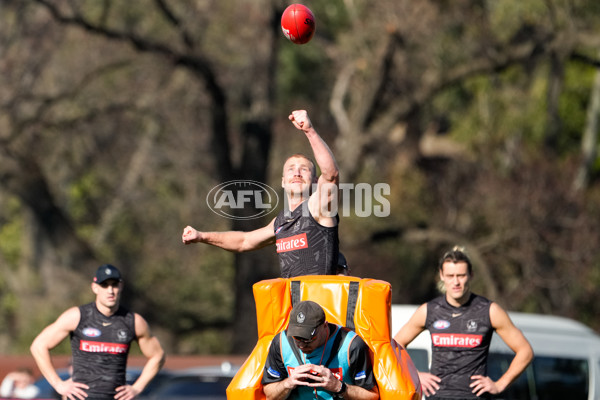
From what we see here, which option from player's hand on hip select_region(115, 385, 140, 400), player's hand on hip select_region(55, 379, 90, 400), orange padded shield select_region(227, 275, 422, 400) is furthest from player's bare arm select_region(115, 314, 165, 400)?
orange padded shield select_region(227, 275, 422, 400)

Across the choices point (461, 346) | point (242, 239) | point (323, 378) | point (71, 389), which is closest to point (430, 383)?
point (461, 346)

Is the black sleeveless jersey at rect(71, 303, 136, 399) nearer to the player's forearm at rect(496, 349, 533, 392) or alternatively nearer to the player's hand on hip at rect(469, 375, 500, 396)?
the player's hand on hip at rect(469, 375, 500, 396)

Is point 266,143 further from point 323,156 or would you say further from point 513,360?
point 323,156

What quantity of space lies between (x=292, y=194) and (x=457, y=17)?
806 inches

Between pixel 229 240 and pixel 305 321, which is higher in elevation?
pixel 229 240

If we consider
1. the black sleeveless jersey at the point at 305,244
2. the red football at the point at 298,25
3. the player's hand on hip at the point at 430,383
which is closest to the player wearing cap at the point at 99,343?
Answer: the black sleeveless jersey at the point at 305,244

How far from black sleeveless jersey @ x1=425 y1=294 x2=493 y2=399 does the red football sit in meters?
2.74

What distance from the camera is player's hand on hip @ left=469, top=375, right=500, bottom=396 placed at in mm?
7910

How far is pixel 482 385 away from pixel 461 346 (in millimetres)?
346

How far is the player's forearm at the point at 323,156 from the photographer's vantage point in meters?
6.76

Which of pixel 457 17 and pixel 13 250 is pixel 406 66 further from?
pixel 13 250

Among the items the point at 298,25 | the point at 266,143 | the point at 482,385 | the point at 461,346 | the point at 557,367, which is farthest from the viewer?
the point at 266,143

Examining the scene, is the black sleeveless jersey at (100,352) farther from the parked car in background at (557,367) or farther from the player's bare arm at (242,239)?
the parked car in background at (557,367)

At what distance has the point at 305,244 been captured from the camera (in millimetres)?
7160
